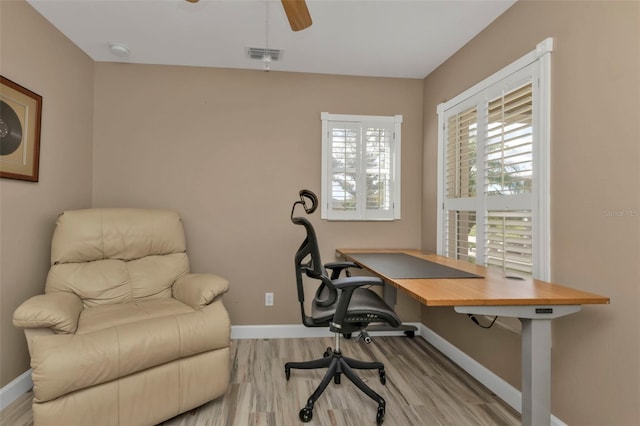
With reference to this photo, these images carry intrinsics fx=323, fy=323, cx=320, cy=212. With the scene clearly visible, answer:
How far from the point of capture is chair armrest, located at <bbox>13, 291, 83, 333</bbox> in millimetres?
1566

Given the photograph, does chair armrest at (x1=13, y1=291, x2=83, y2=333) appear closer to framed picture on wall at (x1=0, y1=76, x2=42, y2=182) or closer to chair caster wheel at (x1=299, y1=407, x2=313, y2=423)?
framed picture on wall at (x1=0, y1=76, x2=42, y2=182)

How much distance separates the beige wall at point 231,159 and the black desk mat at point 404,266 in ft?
1.75

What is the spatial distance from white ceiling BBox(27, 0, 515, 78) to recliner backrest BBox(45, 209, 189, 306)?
1333 mm

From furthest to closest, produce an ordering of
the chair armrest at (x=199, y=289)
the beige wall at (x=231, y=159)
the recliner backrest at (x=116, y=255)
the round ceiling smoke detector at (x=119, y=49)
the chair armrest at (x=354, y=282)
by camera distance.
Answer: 1. the beige wall at (x=231, y=159)
2. the round ceiling smoke detector at (x=119, y=49)
3. the recliner backrest at (x=116, y=255)
4. the chair armrest at (x=199, y=289)
5. the chair armrest at (x=354, y=282)

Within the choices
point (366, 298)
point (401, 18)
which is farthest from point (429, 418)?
point (401, 18)

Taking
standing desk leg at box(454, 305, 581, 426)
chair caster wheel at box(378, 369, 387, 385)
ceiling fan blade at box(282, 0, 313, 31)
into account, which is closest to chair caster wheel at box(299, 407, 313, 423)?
chair caster wheel at box(378, 369, 387, 385)

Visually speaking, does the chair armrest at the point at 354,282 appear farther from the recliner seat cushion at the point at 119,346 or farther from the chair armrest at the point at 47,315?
the chair armrest at the point at 47,315

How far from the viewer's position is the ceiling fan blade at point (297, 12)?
1.50 metres

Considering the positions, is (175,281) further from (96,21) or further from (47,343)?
(96,21)

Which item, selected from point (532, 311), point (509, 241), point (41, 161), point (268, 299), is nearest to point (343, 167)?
point (268, 299)

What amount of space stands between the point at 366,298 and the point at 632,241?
130 cm

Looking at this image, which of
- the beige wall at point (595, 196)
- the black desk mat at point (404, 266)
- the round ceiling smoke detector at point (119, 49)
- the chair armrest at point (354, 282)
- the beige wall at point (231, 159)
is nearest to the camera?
the beige wall at point (595, 196)

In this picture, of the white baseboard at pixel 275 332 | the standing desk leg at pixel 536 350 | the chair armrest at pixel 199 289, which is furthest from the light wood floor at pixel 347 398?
the chair armrest at pixel 199 289

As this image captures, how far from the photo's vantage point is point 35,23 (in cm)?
213
